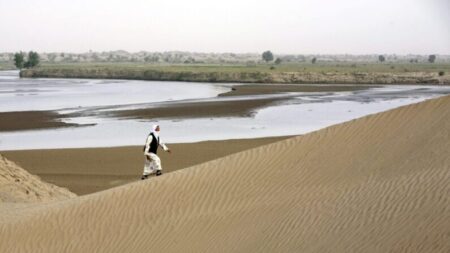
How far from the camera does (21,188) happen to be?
15.7 m

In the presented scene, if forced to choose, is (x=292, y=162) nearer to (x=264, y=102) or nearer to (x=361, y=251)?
(x=361, y=251)

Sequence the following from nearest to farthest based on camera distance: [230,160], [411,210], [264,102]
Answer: [411,210] → [230,160] → [264,102]

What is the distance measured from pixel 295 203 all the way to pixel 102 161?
12.8 meters

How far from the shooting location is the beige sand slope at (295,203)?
878 centimetres

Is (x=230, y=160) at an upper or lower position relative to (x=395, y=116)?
lower

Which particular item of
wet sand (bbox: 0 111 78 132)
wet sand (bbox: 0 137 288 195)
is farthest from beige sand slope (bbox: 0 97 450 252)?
wet sand (bbox: 0 111 78 132)

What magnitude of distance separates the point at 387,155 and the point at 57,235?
17.0ft

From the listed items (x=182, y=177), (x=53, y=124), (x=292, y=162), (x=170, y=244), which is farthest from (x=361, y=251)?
(x=53, y=124)

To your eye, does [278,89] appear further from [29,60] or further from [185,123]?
[29,60]

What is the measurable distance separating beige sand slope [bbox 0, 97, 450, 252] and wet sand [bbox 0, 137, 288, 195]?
597cm

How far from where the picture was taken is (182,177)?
12.8 metres

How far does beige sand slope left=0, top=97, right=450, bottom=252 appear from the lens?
346 inches

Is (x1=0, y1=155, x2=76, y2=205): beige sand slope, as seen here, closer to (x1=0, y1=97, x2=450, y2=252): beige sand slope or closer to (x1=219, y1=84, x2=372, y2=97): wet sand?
(x1=0, y1=97, x2=450, y2=252): beige sand slope

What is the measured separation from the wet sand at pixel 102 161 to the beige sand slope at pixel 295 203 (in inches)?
235
